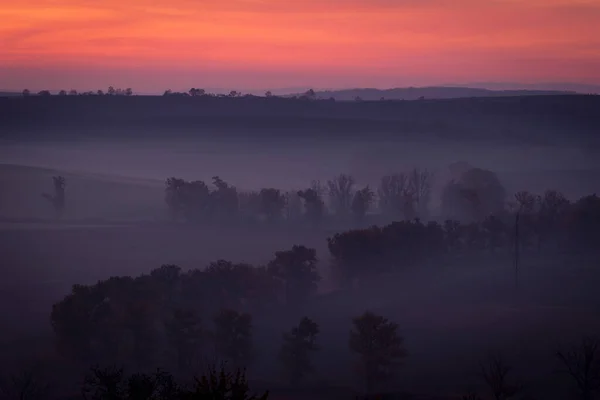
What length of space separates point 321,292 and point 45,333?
75.5ft

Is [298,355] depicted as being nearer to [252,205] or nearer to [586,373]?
[586,373]

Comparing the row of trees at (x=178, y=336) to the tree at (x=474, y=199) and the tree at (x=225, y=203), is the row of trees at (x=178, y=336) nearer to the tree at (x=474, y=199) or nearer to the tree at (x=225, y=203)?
the tree at (x=474, y=199)

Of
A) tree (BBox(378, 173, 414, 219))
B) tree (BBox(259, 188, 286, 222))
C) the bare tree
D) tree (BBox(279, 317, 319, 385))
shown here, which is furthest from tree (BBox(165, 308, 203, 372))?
tree (BBox(378, 173, 414, 219))

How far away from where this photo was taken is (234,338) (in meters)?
49.9

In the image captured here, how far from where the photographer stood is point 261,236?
10250 cm

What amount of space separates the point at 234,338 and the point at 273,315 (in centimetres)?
1240

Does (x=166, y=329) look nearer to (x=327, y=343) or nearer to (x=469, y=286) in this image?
(x=327, y=343)

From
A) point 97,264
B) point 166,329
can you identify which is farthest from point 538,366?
point 97,264

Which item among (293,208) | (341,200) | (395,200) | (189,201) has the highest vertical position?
(189,201)

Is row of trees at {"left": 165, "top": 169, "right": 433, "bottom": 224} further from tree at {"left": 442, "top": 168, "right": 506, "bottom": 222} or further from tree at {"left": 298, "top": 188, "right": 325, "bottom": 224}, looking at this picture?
tree at {"left": 442, "top": 168, "right": 506, "bottom": 222}

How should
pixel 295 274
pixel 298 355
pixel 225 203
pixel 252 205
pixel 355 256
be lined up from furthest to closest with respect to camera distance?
pixel 252 205 → pixel 225 203 → pixel 355 256 → pixel 295 274 → pixel 298 355

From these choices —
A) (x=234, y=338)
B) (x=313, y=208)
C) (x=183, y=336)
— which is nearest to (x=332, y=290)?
(x=234, y=338)

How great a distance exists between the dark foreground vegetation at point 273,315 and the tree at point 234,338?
69mm

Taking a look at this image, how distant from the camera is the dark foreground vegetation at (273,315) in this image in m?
42.8
